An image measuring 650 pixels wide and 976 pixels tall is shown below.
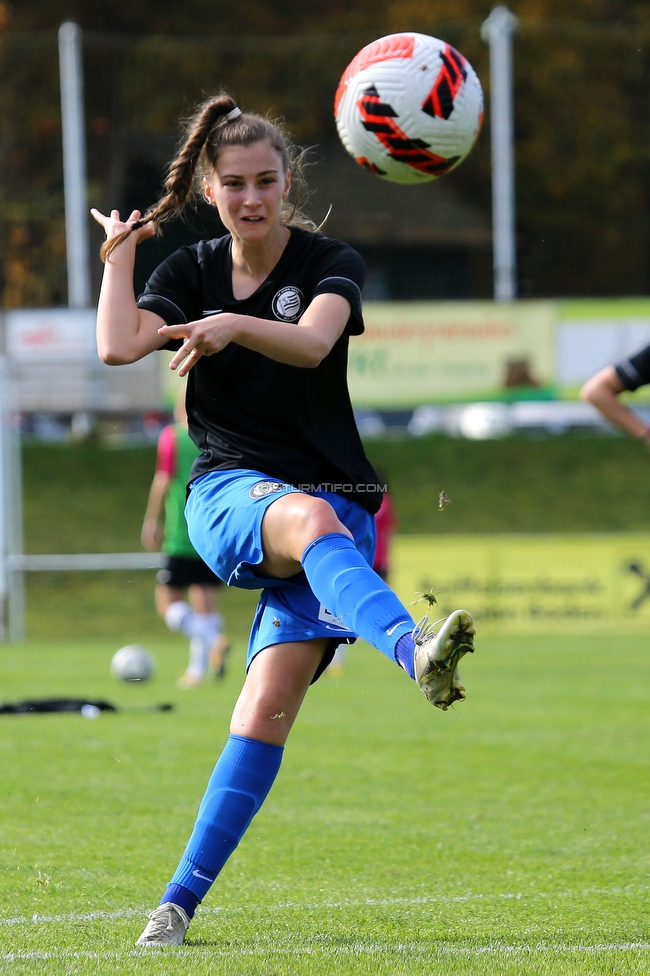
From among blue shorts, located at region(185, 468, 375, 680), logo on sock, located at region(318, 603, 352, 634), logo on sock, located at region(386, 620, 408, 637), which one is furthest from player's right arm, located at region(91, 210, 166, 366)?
logo on sock, located at region(386, 620, 408, 637)

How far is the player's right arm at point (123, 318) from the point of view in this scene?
11.7ft

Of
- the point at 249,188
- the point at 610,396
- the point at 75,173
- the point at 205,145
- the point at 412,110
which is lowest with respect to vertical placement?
the point at 610,396

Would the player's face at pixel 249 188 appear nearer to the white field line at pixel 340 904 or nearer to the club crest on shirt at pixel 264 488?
the club crest on shirt at pixel 264 488

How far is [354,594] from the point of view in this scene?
3316 millimetres

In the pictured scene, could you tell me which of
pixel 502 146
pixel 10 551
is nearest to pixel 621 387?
pixel 10 551

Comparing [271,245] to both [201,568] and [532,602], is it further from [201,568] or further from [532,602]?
[532,602]

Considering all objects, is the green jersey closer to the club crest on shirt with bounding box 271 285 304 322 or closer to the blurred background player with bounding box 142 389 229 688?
the blurred background player with bounding box 142 389 229 688

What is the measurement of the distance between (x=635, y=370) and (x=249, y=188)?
2079 millimetres

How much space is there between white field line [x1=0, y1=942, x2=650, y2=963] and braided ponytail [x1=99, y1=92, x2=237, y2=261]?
1805 mm

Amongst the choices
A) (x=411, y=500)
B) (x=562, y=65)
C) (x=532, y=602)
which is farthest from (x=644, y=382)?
(x=562, y=65)

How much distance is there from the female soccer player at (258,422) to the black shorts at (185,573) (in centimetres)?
701

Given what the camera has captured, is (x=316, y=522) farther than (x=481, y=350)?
No

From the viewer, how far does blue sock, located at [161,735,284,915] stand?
11.6ft

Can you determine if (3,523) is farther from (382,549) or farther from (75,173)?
(75,173)
